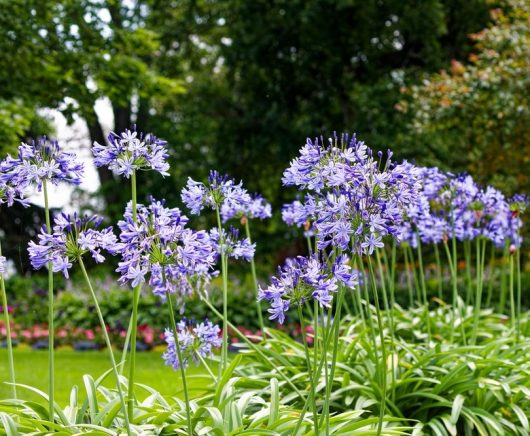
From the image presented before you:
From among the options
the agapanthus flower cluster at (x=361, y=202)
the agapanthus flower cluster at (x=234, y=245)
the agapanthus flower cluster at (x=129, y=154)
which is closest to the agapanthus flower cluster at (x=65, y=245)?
the agapanthus flower cluster at (x=129, y=154)

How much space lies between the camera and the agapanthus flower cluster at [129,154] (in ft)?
10.6

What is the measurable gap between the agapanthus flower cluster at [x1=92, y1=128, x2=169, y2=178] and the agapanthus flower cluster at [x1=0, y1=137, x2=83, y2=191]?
A: 0.24 meters

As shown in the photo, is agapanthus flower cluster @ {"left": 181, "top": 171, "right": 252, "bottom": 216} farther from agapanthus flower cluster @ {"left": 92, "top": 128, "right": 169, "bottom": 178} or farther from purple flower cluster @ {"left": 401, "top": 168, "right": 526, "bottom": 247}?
purple flower cluster @ {"left": 401, "top": 168, "right": 526, "bottom": 247}

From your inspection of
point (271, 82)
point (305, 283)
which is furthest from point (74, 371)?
point (271, 82)

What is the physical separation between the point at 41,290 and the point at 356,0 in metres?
8.34

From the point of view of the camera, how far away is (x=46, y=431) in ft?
11.5

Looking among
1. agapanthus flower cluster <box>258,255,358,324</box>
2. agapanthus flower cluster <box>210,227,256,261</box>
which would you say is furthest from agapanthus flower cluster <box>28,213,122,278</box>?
agapanthus flower cluster <box>210,227,256,261</box>

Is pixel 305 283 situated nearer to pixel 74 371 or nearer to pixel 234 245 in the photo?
pixel 234 245

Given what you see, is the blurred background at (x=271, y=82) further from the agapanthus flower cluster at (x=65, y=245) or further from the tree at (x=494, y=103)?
the agapanthus flower cluster at (x=65, y=245)

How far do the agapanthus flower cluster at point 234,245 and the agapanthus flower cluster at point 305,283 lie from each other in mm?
1337

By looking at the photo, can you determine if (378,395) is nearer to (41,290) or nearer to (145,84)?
(145,84)

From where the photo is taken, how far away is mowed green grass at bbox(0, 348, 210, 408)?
24.9ft

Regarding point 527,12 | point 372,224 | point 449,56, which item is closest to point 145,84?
point 527,12

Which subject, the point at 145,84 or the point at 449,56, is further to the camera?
the point at 449,56
